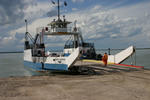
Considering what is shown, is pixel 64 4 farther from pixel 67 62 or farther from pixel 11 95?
pixel 11 95

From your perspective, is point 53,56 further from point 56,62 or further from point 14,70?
point 14,70

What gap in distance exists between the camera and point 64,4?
20.7 meters

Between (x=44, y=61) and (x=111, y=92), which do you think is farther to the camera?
(x=44, y=61)

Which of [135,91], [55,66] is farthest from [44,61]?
[135,91]

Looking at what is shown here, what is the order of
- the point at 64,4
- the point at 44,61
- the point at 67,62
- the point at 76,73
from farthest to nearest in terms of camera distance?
the point at 64,4
the point at 44,61
the point at 76,73
the point at 67,62

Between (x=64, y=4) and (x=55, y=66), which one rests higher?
(x=64, y=4)

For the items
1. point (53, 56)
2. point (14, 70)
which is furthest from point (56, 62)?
point (14, 70)

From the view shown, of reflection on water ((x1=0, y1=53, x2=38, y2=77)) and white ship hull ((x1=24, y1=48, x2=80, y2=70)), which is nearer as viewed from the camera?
white ship hull ((x1=24, y1=48, x2=80, y2=70))

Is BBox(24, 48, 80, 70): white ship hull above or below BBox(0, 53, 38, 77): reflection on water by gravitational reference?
above

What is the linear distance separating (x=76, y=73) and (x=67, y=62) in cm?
144

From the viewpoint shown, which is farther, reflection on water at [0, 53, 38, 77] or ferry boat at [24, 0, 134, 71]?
reflection on water at [0, 53, 38, 77]

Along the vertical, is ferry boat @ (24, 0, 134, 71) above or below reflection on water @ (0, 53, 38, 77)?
above

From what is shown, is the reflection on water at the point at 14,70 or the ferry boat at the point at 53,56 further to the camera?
the reflection on water at the point at 14,70

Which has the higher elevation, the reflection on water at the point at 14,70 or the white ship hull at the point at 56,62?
the white ship hull at the point at 56,62
